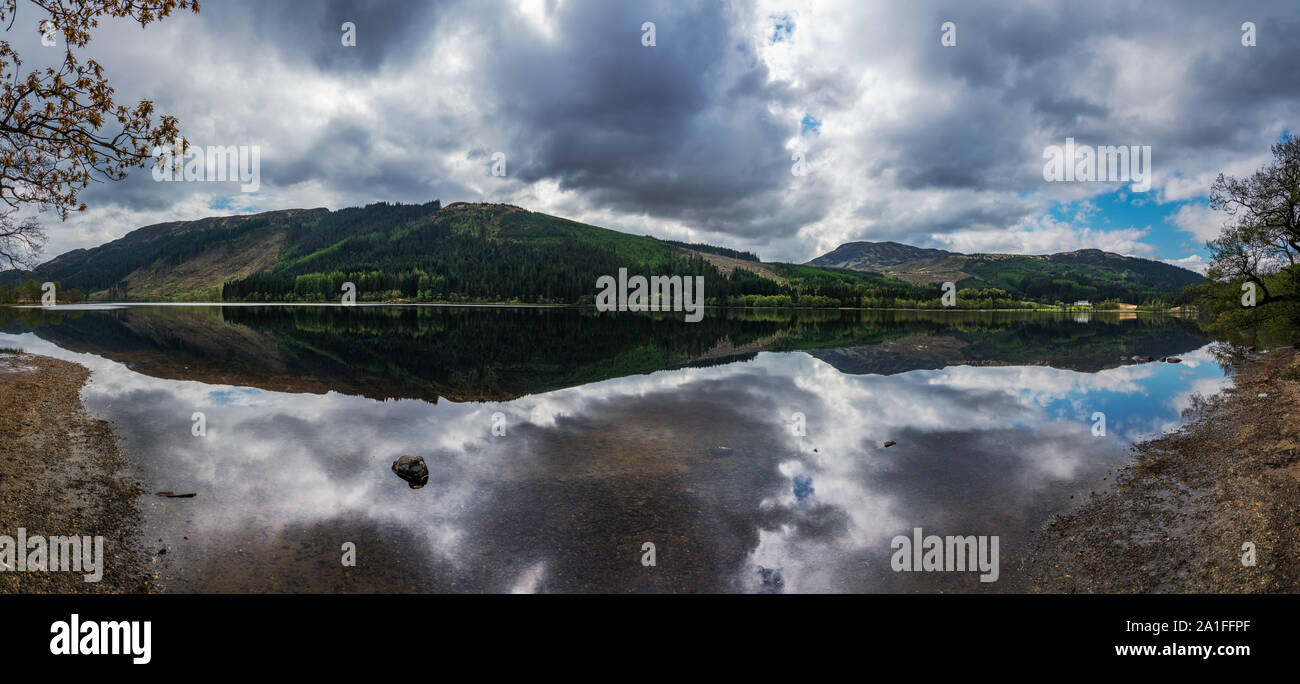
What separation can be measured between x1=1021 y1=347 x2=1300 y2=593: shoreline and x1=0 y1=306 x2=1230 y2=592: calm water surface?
3.10 ft

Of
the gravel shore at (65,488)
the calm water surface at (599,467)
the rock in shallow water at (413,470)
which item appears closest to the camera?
the gravel shore at (65,488)

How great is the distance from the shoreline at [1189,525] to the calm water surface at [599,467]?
944 mm

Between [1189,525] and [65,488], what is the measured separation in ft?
96.4

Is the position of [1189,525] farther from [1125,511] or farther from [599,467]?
[599,467]

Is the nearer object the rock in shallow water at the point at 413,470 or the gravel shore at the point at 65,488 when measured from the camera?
the gravel shore at the point at 65,488

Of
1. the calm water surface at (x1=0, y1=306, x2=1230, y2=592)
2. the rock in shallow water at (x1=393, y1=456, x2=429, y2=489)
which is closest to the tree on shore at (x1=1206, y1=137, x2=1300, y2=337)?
the calm water surface at (x1=0, y1=306, x2=1230, y2=592)

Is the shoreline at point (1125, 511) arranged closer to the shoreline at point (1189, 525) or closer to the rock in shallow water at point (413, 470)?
the shoreline at point (1189, 525)

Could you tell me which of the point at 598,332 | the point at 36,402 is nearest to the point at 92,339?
the point at 36,402

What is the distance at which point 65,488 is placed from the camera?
1455 centimetres

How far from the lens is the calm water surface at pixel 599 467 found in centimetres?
1114

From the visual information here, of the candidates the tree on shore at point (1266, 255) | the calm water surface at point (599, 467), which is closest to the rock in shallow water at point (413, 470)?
the calm water surface at point (599, 467)

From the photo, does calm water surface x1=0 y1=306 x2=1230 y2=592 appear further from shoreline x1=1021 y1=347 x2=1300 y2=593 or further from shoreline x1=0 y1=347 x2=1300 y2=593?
shoreline x1=1021 y1=347 x2=1300 y2=593

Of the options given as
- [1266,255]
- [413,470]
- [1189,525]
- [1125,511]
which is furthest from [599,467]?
[1266,255]

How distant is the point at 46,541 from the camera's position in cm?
1133
